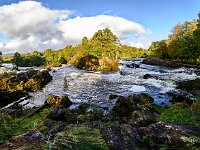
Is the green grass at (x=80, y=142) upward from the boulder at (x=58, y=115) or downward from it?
upward

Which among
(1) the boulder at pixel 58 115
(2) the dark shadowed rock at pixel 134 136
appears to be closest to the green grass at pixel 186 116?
(2) the dark shadowed rock at pixel 134 136

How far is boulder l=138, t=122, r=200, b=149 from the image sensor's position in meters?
10.8

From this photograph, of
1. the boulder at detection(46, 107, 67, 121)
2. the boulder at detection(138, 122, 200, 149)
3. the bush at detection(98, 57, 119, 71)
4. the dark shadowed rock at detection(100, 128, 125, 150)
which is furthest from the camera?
the bush at detection(98, 57, 119, 71)

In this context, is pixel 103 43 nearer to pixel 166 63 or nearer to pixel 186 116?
pixel 166 63

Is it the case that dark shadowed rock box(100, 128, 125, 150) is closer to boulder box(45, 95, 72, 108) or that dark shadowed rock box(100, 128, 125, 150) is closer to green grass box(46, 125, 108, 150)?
green grass box(46, 125, 108, 150)

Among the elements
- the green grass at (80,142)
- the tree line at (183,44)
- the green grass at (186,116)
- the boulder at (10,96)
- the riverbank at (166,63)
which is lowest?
the boulder at (10,96)

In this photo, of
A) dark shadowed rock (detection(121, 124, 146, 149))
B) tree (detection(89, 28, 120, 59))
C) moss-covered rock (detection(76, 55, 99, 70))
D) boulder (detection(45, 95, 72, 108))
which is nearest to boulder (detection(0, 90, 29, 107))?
boulder (detection(45, 95, 72, 108))

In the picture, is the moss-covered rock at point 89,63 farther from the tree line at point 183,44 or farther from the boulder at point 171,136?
the boulder at point 171,136

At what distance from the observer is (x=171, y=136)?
11.4 metres

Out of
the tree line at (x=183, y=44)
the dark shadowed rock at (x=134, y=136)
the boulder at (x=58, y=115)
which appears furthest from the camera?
the tree line at (x=183, y=44)

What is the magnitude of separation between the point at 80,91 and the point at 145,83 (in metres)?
11.5

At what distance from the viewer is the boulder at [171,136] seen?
1079 centimetres

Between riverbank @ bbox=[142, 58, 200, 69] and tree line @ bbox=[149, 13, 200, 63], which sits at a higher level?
tree line @ bbox=[149, 13, 200, 63]

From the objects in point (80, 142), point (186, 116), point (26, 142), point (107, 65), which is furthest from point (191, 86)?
point (107, 65)
